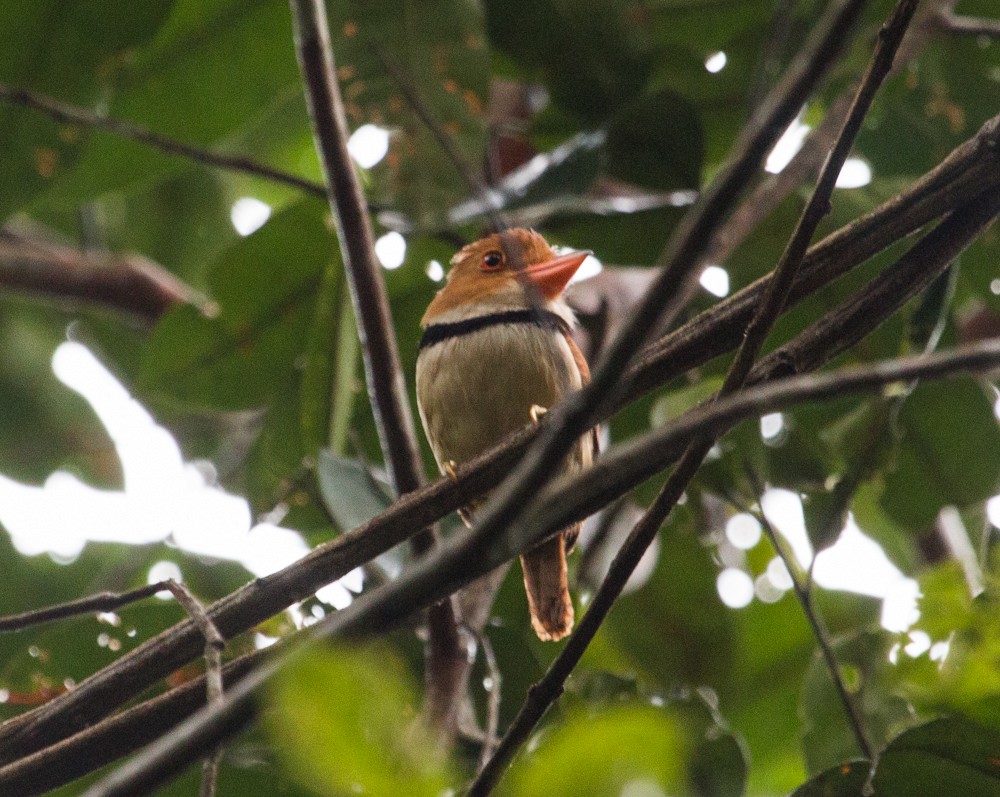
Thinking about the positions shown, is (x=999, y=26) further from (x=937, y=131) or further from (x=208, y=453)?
(x=208, y=453)

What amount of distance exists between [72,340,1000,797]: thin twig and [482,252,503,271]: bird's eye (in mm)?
2559

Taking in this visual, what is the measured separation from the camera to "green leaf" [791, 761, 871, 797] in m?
2.19

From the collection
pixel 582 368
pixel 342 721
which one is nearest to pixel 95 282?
pixel 582 368

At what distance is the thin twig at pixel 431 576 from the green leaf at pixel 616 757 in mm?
278

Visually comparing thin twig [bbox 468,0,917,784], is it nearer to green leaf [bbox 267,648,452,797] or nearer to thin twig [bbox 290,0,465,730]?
green leaf [bbox 267,648,452,797]

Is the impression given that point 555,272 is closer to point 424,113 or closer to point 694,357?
point 424,113

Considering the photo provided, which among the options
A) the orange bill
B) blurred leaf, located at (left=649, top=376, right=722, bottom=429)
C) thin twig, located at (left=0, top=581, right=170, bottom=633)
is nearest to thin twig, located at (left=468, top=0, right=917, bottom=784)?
thin twig, located at (left=0, top=581, right=170, bottom=633)

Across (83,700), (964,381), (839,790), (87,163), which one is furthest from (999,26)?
(83,700)

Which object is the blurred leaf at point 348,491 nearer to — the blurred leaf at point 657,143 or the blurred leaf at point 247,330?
the blurred leaf at point 247,330

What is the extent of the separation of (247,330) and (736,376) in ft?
8.23

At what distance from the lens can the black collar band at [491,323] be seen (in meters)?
3.28

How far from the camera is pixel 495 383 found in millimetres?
3203

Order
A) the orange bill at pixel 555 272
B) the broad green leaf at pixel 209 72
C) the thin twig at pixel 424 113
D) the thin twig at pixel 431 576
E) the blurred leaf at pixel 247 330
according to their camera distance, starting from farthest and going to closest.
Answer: the broad green leaf at pixel 209 72, the blurred leaf at pixel 247 330, the orange bill at pixel 555 272, the thin twig at pixel 424 113, the thin twig at pixel 431 576

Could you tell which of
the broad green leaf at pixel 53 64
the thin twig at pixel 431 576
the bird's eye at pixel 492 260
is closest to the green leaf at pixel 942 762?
the thin twig at pixel 431 576
